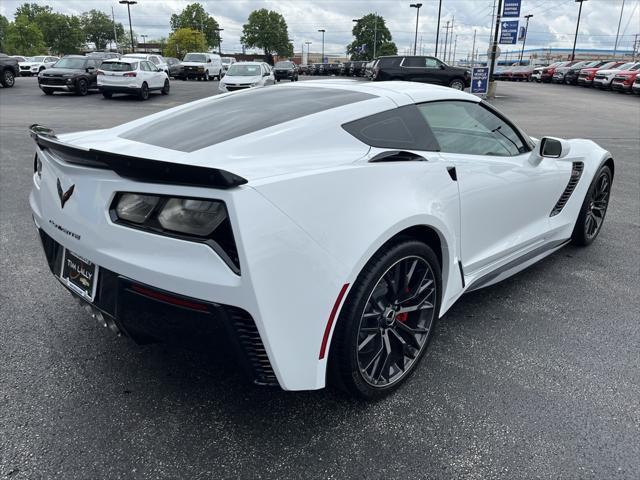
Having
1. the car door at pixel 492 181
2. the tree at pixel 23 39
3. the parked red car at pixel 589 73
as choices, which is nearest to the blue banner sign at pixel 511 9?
the parked red car at pixel 589 73

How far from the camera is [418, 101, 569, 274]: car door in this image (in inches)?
111

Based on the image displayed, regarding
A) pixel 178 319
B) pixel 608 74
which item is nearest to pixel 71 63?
pixel 178 319

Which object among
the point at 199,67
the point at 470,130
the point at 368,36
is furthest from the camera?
the point at 368,36

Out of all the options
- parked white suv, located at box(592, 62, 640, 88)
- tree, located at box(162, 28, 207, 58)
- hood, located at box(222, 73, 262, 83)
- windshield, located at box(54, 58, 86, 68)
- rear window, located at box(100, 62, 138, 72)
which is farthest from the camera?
tree, located at box(162, 28, 207, 58)

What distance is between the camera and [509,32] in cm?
2180

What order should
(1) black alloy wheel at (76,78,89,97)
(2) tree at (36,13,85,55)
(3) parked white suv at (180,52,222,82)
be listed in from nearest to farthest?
(1) black alloy wheel at (76,78,89,97)
(3) parked white suv at (180,52,222,82)
(2) tree at (36,13,85,55)

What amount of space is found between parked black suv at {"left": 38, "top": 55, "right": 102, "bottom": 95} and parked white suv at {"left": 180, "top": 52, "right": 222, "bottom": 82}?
1284 centimetres

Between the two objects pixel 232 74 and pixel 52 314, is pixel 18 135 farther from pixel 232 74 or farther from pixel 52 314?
pixel 232 74

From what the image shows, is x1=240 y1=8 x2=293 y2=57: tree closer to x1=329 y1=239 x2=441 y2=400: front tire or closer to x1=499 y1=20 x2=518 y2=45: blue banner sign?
x1=499 y1=20 x2=518 y2=45: blue banner sign

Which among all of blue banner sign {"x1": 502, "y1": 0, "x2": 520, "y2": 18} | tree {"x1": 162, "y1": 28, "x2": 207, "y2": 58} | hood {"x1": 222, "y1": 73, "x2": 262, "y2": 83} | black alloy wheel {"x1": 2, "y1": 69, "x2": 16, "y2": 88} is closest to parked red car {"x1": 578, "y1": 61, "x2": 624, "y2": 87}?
blue banner sign {"x1": 502, "y1": 0, "x2": 520, "y2": 18}

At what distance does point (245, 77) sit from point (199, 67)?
15.7 meters

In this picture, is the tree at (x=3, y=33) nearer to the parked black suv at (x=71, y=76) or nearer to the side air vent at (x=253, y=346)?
the parked black suv at (x=71, y=76)

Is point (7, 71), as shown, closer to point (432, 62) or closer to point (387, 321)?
point (432, 62)

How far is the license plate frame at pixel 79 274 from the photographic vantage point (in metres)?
2.16
